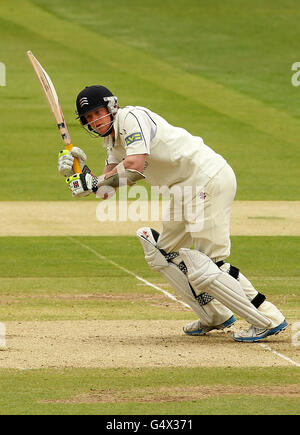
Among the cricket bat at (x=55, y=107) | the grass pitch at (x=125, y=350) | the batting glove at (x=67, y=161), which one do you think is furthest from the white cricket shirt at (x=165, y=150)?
the grass pitch at (x=125, y=350)

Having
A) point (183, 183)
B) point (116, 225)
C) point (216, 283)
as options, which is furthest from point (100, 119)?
point (116, 225)

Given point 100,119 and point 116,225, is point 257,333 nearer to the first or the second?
point 100,119

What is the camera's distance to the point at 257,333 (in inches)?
305

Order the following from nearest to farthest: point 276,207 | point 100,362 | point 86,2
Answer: point 100,362
point 276,207
point 86,2

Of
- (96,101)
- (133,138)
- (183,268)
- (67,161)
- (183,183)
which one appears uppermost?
(96,101)

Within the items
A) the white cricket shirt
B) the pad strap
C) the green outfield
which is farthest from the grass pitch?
the white cricket shirt

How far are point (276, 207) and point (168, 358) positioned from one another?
943 centimetres

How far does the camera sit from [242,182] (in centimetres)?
Answer: 1875

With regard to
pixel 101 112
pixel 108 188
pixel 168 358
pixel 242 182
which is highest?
pixel 101 112

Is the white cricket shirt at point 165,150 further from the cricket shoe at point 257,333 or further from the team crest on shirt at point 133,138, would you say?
the cricket shoe at point 257,333

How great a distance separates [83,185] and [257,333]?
1602 millimetres

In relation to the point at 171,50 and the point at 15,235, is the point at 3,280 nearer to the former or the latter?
the point at 15,235

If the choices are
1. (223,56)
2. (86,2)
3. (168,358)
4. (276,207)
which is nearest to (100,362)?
(168,358)

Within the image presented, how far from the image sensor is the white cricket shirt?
748 centimetres
